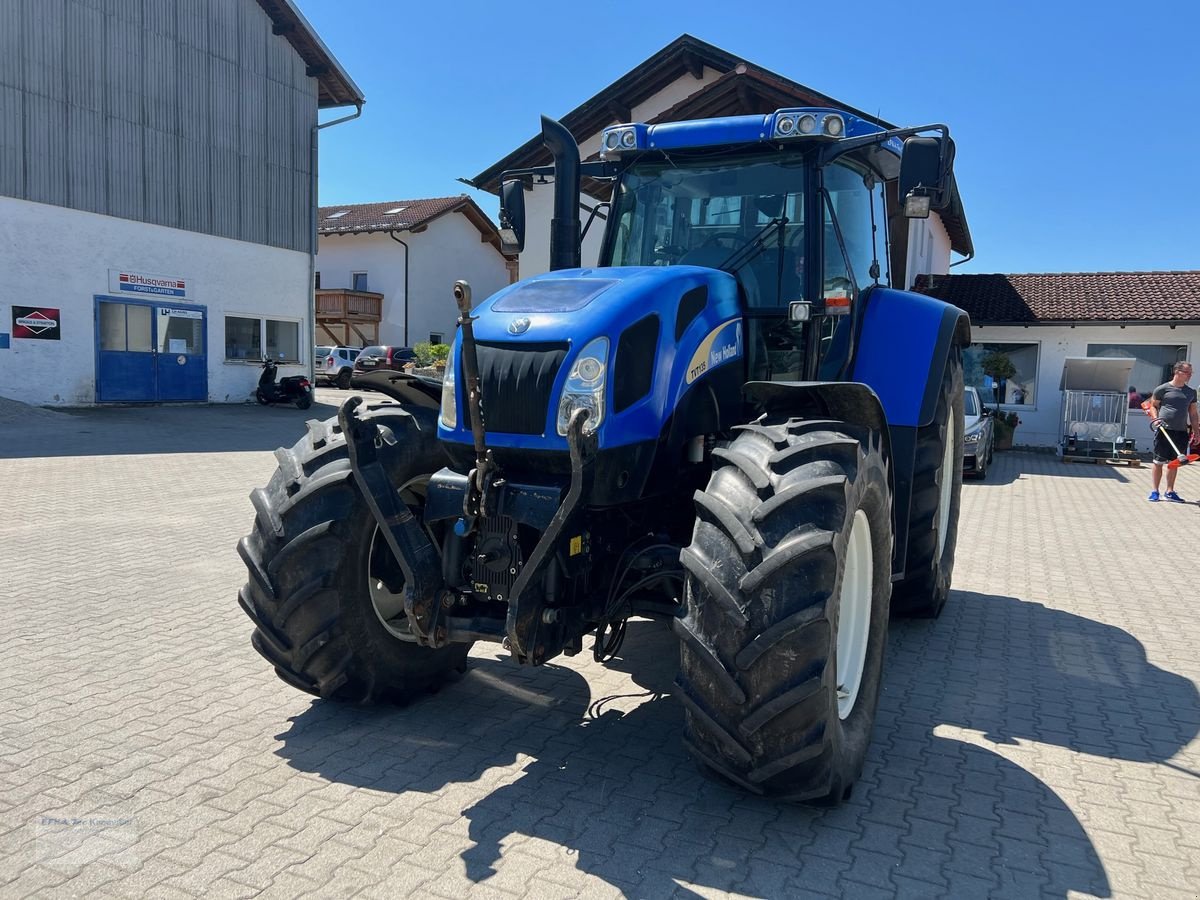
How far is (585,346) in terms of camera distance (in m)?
3.31

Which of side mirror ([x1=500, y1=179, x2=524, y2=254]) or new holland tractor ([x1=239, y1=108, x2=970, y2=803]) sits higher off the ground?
side mirror ([x1=500, y1=179, x2=524, y2=254])

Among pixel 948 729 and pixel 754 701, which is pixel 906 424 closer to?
pixel 948 729

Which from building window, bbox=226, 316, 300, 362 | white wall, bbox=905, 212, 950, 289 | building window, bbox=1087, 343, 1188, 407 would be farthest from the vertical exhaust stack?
building window, bbox=226, 316, 300, 362

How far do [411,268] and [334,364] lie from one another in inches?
243

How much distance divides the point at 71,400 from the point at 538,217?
1029 centimetres

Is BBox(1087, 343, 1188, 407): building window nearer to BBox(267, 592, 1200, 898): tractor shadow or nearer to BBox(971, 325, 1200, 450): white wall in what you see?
BBox(971, 325, 1200, 450): white wall

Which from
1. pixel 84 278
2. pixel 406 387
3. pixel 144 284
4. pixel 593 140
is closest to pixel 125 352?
pixel 144 284

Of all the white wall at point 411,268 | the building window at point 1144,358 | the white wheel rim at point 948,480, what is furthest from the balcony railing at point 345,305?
the white wheel rim at point 948,480

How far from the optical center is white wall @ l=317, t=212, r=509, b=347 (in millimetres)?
36875

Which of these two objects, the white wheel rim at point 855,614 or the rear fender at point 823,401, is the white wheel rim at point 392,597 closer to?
the rear fender at point 823,401

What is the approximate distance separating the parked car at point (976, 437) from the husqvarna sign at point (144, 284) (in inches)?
658

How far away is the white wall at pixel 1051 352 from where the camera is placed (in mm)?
19750

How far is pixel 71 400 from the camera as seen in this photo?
19078mm

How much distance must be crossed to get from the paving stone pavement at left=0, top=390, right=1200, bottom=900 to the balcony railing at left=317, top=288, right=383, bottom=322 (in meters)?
30.0
